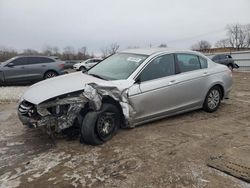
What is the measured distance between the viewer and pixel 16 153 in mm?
4617

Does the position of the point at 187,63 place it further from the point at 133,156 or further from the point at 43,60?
the point at 43,60

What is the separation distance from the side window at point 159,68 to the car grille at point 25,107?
6.73ft

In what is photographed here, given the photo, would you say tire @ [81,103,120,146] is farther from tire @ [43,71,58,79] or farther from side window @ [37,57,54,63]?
side window @ [37,57,54,63]

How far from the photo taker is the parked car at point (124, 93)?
482 cm

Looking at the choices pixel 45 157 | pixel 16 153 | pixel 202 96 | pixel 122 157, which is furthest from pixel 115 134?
pixel 202 96

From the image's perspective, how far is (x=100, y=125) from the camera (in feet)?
16.1

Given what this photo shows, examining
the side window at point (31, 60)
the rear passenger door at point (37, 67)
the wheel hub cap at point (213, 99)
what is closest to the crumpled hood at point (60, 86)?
the wheel hub cap at point (213, 99)

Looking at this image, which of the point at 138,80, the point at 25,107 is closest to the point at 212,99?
the point at 138,80

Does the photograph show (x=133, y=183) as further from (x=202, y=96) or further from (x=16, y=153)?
(x=202, y=96)

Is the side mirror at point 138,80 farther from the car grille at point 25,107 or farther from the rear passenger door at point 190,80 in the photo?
the car grille at point 25,107

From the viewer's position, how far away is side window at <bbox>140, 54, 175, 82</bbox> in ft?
18.7

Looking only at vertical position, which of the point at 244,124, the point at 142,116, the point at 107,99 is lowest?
the point at 244,124

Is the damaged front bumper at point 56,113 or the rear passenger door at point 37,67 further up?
the rear passenger door at point 37,67

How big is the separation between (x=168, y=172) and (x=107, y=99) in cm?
182
